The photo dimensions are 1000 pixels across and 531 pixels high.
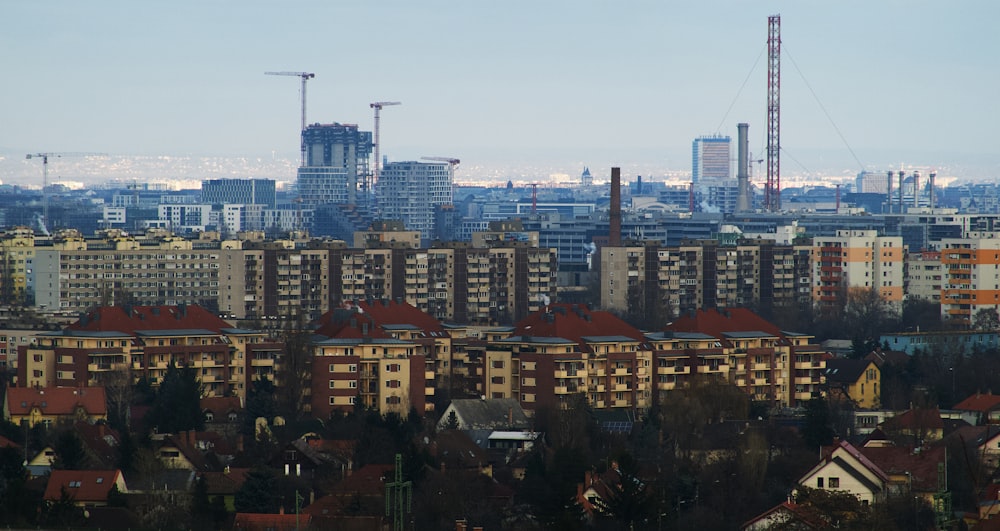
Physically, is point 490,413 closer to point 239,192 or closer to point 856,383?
point 856,383

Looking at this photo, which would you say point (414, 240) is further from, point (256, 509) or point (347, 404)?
point (256, 509)

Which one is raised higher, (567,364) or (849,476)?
(567,364)

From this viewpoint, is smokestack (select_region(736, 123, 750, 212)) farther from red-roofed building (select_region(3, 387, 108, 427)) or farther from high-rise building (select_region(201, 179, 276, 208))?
red-roofed building (select_region(3, 387, 108, 427))

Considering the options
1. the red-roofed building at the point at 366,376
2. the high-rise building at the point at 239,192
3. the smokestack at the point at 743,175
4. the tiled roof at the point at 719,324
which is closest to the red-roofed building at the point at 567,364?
the red-roofed building at the point at 366,376

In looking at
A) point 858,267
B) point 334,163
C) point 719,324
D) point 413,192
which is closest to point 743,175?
point 413,192

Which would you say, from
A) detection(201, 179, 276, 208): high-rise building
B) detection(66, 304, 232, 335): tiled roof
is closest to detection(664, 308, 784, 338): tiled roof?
detection(66, 304, 232, 335): tiled roof

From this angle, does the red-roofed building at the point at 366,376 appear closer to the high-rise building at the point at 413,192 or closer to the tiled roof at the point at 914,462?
the tiled roof at the point at 914,462
